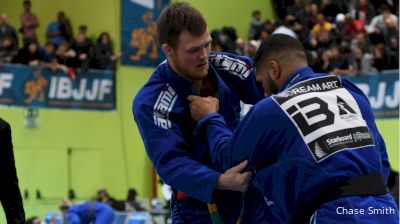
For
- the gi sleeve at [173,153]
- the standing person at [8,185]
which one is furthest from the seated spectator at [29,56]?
the gi sleeve at [173,153]

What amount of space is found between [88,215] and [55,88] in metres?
5.44

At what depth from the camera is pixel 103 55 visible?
886 inches

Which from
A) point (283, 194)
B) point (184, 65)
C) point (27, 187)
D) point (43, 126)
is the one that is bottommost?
point (27, 187)

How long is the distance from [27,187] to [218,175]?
17.2m

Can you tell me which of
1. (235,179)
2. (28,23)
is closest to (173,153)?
(235,179)

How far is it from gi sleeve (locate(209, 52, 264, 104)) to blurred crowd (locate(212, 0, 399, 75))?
510 inches

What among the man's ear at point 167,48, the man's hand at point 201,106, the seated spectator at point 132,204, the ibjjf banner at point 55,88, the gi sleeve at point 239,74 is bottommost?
the seated spectator at point 132,204

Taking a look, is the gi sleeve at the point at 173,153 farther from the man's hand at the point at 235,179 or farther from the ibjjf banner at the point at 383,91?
the ibjjf banner at the point at 383,91

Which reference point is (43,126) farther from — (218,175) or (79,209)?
(218,175)

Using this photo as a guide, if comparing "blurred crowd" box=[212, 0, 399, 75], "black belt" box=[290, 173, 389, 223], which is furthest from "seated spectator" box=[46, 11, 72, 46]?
"black belt" box=[290, 173, 389, 223]

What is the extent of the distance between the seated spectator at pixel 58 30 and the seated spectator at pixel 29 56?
1224mm

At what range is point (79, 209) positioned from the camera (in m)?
17.6

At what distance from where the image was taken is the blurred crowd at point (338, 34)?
19.8m

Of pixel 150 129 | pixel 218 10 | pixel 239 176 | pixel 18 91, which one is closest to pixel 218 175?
pixel 239 176
